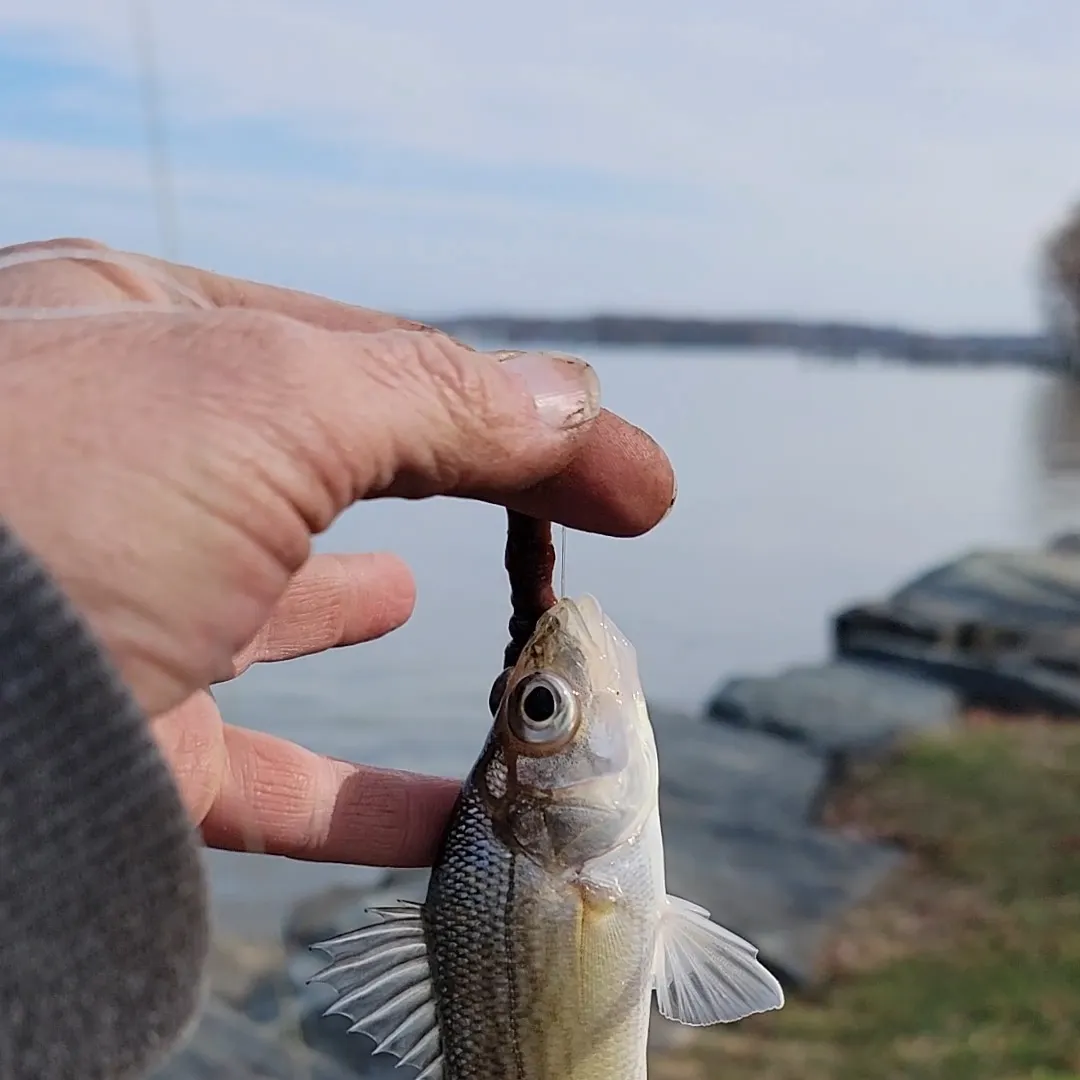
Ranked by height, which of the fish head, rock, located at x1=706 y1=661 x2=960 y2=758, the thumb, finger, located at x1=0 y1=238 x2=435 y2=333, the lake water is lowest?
the lake water

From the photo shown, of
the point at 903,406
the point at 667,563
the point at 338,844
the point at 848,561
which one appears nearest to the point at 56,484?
the point at 338,844

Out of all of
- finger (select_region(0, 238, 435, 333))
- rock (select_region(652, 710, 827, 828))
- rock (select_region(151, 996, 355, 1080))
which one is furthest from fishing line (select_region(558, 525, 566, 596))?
rock (select_region(652, 710, 827, 828))

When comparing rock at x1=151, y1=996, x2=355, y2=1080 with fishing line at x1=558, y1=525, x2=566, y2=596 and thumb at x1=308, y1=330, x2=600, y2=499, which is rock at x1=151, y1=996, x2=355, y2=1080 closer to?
fishing line at x1=558, y1=525, x2=566, y2=596

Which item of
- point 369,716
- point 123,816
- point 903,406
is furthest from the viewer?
point 903,406

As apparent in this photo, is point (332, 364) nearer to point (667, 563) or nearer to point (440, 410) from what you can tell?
point (440, 410)

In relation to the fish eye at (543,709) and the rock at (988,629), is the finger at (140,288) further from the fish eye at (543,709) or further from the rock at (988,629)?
the rock at (988,629)

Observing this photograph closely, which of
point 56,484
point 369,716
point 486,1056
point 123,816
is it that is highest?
point 56,484
